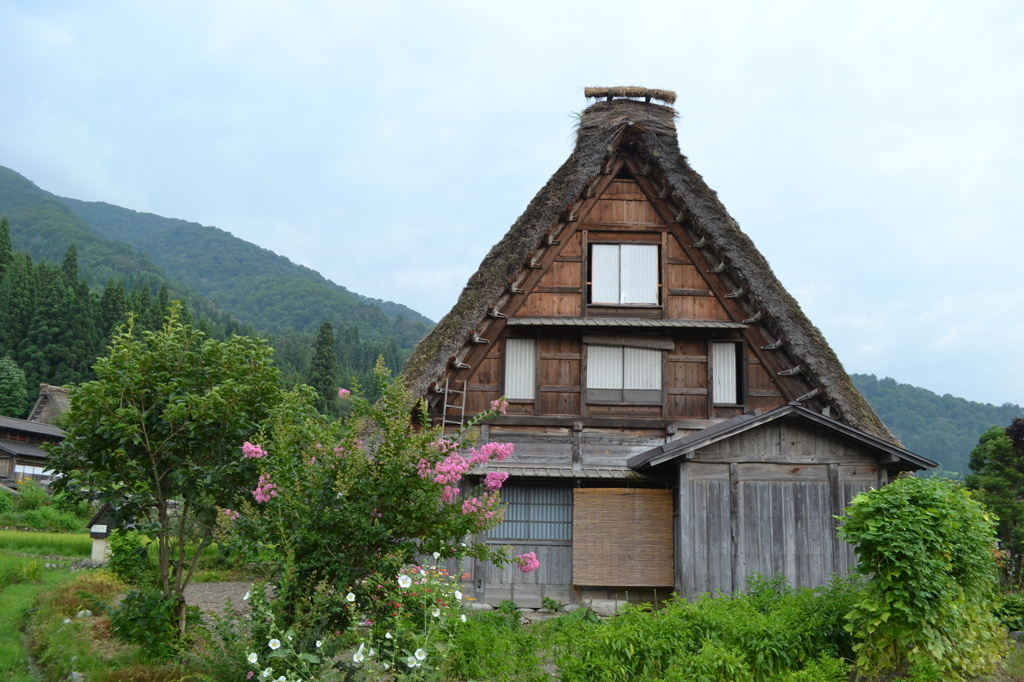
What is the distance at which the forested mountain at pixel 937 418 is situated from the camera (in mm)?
73500

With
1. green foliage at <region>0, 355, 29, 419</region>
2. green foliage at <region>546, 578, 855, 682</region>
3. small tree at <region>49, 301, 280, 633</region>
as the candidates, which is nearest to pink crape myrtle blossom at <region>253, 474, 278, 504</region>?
small tree at <region>49, 301, 280, 633</region>

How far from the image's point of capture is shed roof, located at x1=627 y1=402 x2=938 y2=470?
1134 cm

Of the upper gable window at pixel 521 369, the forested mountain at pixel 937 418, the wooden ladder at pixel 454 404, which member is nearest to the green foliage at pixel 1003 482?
the upper gable window at pixel 521 369

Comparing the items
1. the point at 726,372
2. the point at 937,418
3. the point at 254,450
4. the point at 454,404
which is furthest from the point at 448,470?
the point at 937,418

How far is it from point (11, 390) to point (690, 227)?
5382 cm

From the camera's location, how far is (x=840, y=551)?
38.2ft

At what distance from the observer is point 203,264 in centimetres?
14862

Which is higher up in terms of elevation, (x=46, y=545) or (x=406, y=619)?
(x=406, y=619)

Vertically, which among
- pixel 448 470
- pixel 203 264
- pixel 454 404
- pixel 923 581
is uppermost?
pixel 203 264

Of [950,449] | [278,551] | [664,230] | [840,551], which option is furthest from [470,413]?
[950,449]

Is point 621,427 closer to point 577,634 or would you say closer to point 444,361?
point 444,361

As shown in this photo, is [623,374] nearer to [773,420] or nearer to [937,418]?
[773,420]

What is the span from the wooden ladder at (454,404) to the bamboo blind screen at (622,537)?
2.33 meters

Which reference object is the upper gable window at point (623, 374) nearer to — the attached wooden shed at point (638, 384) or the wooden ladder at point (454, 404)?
the attached wooden shed at point (638, 384)
